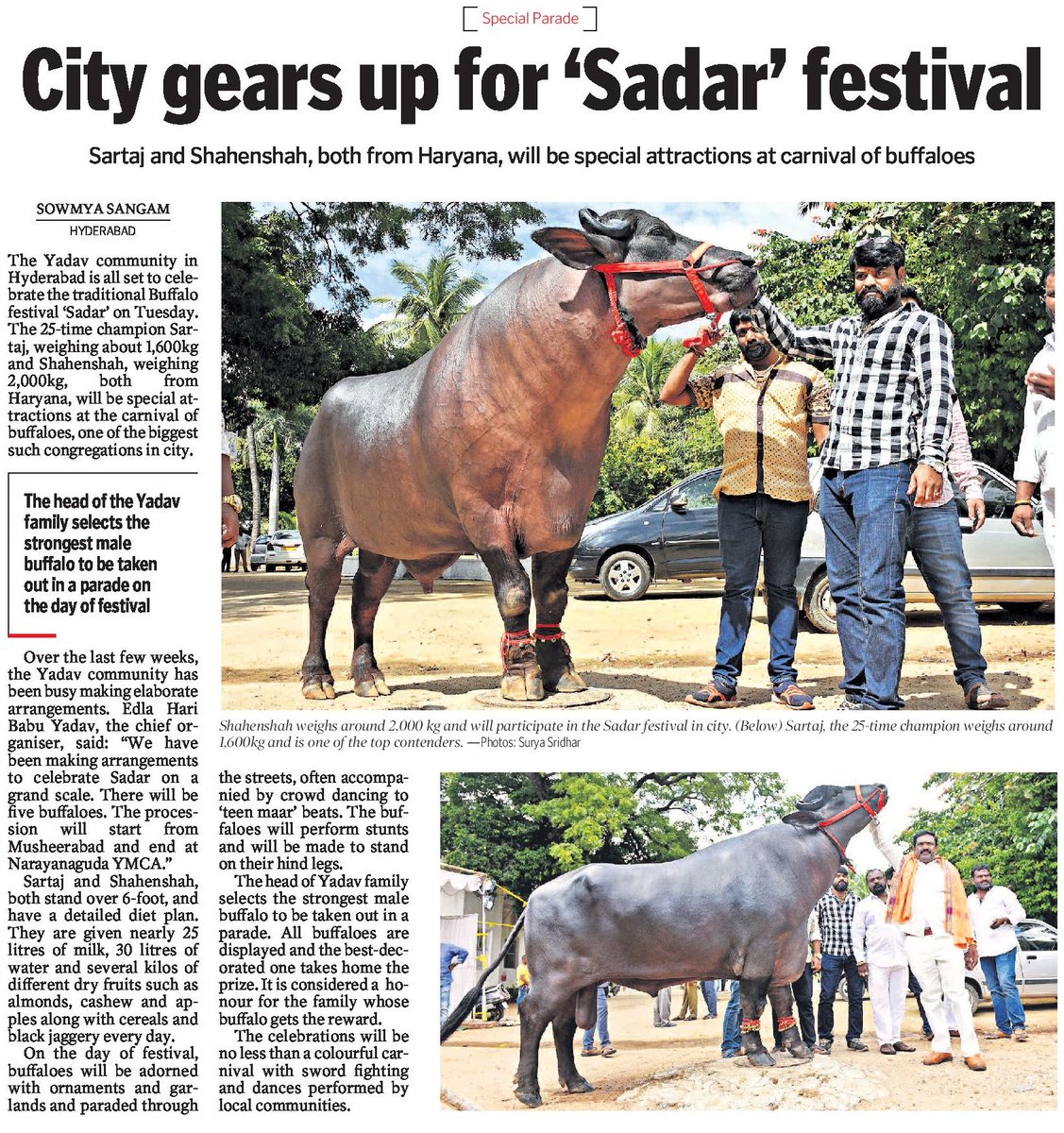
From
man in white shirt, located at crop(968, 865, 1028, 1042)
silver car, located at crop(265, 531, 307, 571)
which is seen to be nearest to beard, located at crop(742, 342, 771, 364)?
man in white shirt, located at crop(968, 865, 1028, 1042)

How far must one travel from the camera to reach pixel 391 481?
Answer: 257 inches

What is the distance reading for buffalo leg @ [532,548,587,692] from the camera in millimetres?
6371

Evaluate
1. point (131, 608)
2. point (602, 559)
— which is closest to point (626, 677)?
point (131, 608)

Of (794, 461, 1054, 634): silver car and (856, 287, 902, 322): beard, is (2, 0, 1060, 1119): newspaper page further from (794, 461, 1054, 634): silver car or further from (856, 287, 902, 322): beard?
(794, 461, 1054, 634): silver car

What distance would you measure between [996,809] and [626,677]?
205 centimetres

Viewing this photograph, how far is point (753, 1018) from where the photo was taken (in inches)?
216

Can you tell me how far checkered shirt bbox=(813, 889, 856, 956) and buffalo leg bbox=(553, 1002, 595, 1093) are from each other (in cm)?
129

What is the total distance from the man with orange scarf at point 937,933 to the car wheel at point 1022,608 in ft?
12.2

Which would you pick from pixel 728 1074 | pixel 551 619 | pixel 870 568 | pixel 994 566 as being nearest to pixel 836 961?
pixel 728 1074

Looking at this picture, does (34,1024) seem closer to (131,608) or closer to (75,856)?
(75,856)

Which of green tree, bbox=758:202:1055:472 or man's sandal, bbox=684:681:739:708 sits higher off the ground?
green tree, bbox=758:202:1055:472

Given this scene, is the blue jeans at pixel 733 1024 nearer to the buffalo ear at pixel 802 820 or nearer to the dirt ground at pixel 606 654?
the buffalo ear at pixel 802 820

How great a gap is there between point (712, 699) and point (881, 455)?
149cm

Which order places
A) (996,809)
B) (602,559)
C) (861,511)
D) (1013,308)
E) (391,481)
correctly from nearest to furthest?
(861,511), (996,809), (391,481), (1013,308), (602,559)
